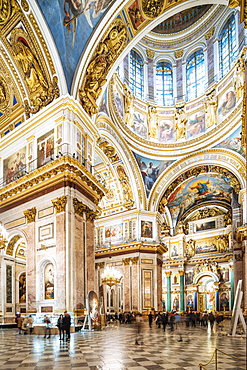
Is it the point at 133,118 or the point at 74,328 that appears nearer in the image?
the point at 74,328

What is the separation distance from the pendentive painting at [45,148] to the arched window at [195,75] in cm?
1385

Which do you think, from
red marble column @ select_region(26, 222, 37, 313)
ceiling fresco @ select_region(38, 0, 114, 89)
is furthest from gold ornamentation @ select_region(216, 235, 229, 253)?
ceiling fresco @ select_region(38, 0, 114, 89)

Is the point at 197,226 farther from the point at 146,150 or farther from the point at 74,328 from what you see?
the point at 74,328

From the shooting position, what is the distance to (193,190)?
2900 centimetres

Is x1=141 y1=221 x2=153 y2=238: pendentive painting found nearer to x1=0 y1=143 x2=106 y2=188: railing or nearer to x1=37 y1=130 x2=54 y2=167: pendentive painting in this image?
x1=0 y1=143 x2=106 y2=188: railing

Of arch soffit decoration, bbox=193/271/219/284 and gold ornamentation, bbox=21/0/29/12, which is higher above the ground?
gold ornamentation, bbox=21/0/29/12

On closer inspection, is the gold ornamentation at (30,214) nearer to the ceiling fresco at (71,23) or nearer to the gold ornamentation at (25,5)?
the ceiling fresco at (71,23)

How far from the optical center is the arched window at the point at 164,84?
26328mm

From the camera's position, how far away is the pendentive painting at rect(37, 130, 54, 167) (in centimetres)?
1462

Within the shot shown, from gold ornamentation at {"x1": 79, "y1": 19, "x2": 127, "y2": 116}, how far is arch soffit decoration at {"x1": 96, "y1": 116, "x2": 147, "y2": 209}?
378 centimetres

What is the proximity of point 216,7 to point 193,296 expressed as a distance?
24.9 m

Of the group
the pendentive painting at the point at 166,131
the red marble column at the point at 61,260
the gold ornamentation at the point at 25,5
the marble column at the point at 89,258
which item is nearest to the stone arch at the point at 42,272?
the red marble column at the point at 61,260

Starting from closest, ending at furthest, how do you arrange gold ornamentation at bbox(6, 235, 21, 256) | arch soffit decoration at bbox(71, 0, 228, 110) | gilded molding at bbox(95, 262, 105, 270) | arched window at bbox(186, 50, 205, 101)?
arch soffit decoration at bbox(71, 0, 228, 110), gold ornamentation at bbox(6, 235, 21, 256), arched window at bbox(186, 50, 205, 101), gilded molding at bbox(95, 262, 105, 270)

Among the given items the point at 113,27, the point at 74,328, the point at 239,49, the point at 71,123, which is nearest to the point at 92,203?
the point at 71,123
